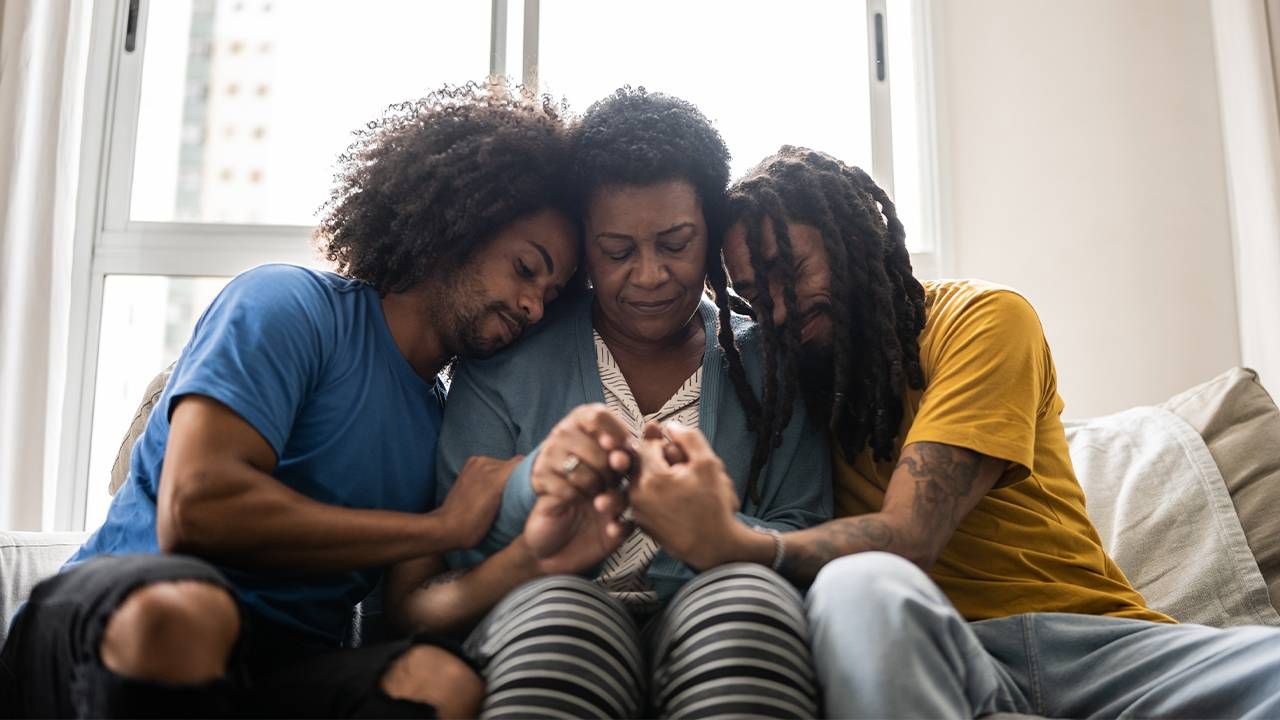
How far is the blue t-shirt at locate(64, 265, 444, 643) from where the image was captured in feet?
3.85

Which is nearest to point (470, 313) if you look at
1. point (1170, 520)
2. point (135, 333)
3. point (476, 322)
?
point (476, 322)

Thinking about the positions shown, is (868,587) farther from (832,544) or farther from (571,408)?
(571,408)

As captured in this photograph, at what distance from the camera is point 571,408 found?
4.74 feet

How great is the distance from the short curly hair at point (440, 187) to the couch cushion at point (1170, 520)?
3.32ft

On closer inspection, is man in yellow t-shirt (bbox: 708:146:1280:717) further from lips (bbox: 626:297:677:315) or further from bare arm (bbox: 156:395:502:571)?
bare arm (bbox: 156:395:502:571)

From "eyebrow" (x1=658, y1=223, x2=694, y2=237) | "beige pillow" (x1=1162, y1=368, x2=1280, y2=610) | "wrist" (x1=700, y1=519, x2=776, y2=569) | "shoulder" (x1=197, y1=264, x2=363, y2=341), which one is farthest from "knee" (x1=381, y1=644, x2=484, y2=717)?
"beige pillow" (x1=1162, y1=368, x2=1280, y2=610)

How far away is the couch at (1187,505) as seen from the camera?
5.09 ft

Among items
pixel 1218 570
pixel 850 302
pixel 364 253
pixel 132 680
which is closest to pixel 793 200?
pixel 850 302

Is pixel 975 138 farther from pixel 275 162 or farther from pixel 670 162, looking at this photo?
pixel 275 162

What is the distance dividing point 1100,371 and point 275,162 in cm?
209

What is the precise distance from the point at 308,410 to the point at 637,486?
1.46 ft

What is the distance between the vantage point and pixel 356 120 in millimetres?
2639

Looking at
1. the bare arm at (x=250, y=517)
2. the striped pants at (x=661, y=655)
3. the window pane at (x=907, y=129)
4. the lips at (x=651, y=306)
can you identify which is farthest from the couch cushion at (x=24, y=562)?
the window pane at (x=907, y=129)

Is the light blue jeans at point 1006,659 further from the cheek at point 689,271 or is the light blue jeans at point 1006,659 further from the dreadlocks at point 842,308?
the cheek at point 689,271
